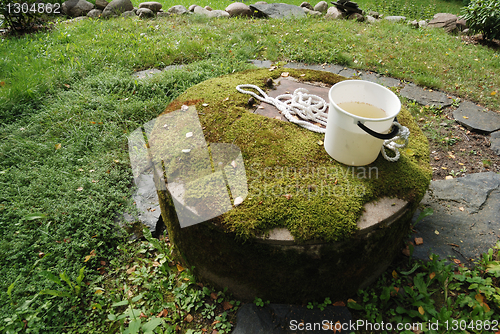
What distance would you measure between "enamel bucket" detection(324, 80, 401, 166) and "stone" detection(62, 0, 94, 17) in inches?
313

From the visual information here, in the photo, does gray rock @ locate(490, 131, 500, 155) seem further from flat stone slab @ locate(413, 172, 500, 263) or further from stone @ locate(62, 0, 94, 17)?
stone @ locate(62, 0, 94, 17)

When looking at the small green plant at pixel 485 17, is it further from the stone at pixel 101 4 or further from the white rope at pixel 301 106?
the stone at pixel 101 4

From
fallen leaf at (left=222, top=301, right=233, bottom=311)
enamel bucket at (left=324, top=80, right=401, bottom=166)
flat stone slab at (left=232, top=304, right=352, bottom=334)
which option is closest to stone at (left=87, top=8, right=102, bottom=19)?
enamel bucket at (left=324, top=80, right=401, bottom=166)

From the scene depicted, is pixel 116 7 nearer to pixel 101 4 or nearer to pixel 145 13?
pixel 101 4

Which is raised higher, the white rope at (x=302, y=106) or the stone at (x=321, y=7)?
the stone at (x=321, y=7)

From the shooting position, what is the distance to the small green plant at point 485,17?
228 inches

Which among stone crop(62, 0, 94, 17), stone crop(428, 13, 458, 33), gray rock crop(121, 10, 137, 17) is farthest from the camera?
stone crop(62, 0, 94, 17)

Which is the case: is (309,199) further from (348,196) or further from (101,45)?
(101,45)

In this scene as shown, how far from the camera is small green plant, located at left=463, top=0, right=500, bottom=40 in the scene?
5.80 m

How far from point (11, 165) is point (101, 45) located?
3.12 meters

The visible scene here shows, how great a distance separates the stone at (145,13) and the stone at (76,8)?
1.37 metres

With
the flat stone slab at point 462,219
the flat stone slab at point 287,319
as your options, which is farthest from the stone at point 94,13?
the flat stone slab at point 462,219

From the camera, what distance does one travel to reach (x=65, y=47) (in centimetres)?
526

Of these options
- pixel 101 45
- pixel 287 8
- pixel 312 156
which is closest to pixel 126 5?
pixel 101 45
